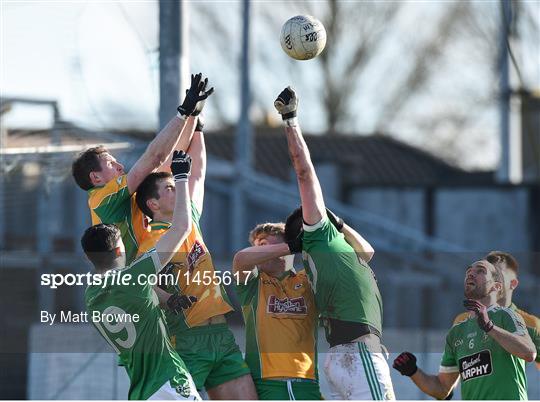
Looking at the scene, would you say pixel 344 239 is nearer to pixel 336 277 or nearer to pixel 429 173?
pixel 336 277

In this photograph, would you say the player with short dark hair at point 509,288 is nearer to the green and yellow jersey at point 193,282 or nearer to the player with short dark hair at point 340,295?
the player with short dark hair at point 340,295

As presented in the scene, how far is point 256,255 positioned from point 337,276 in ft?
1.67

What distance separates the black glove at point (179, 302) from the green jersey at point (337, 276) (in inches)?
29.3

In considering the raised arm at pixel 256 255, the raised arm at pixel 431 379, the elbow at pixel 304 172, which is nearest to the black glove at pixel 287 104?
the elbow at pixel 304 172

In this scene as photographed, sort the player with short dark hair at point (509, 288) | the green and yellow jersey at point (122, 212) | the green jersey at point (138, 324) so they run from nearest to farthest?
1. the green jersey at point (138, 324)
2. the green and yellow jersey at point (122, 212)
3. the player with short dark hair at point (509, 288)

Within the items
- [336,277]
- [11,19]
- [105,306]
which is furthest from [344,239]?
[11,19]

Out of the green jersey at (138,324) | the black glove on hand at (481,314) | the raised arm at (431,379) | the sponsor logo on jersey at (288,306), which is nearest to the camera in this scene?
the green jersey at (138,324)

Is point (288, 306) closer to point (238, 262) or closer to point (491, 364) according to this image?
point (238, 262)

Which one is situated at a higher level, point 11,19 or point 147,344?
point 11,19

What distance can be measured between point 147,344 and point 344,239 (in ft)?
4.55

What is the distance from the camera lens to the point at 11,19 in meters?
14.0

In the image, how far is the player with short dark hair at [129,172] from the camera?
28.4ft

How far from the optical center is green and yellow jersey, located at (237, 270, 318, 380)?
8.59 metres

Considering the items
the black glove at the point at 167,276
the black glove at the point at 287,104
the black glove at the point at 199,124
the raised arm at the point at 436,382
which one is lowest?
the raised arm at the point at 436,382
